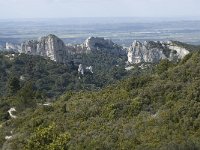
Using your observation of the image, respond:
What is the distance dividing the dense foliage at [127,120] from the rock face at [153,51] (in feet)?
301

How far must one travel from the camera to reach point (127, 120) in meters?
29.5

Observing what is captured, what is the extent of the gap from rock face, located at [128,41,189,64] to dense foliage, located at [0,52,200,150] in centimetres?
9178

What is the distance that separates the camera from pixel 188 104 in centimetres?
2798

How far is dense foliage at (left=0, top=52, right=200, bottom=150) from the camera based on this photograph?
82.1ft

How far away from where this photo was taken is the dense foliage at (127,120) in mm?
25016

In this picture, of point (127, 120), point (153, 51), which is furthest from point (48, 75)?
point (127, 120)

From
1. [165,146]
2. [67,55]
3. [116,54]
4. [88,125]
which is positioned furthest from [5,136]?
[116,54]

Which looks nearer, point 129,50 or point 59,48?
point 59,48

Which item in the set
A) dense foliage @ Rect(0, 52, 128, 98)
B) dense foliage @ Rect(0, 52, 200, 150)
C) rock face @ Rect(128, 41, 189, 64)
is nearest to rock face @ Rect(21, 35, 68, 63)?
rock face @ Rect(128, 41, 189, 64)

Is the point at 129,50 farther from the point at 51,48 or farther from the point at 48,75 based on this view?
the point at 48,75

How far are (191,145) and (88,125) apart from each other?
33.0 feet

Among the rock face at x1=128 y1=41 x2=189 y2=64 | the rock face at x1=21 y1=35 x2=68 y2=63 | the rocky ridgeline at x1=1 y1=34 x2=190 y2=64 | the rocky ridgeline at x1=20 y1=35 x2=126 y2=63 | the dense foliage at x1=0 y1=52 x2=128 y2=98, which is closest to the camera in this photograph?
the dense foliage at x1=0 y1=52 x2=128 y2=98

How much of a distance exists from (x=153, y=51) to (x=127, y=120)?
11693 cm

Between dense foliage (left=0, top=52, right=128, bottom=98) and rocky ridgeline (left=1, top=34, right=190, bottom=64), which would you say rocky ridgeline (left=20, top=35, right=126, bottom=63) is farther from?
dense foliage (left=0, top=52, right=128, bottom=98)
